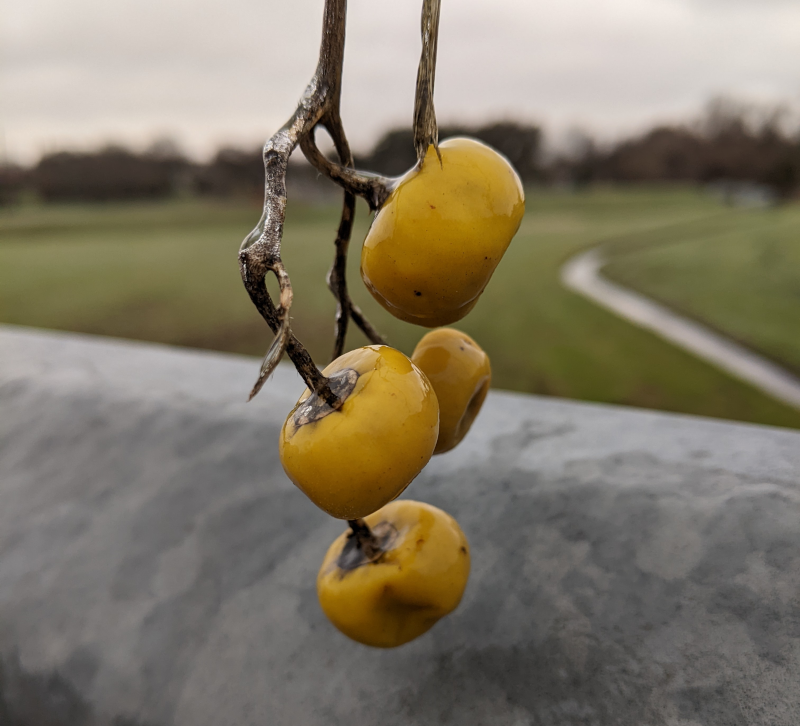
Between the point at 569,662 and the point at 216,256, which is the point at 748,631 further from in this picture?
the point at 216,256

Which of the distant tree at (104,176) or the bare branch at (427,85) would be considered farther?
the distant tree at (104,176)

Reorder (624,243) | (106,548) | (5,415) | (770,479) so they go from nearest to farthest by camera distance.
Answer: (770,479), (106,548), (5,415), (624,243)

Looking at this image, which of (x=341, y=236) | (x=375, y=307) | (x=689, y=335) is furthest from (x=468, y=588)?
(x=375, y=307)

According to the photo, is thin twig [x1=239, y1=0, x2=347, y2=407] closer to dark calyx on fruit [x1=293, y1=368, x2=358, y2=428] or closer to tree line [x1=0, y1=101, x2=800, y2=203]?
dark calyx on fruit [x1=293, y1=368, x2=358, y2=428]

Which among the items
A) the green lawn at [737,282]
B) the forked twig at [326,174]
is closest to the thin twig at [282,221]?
the forked twig at [326,174]

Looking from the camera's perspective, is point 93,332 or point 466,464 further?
point 93,332

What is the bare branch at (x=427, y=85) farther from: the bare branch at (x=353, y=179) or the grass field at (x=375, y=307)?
the grass field at (x=375, y=307)

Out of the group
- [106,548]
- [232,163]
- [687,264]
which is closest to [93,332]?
[106,548]
